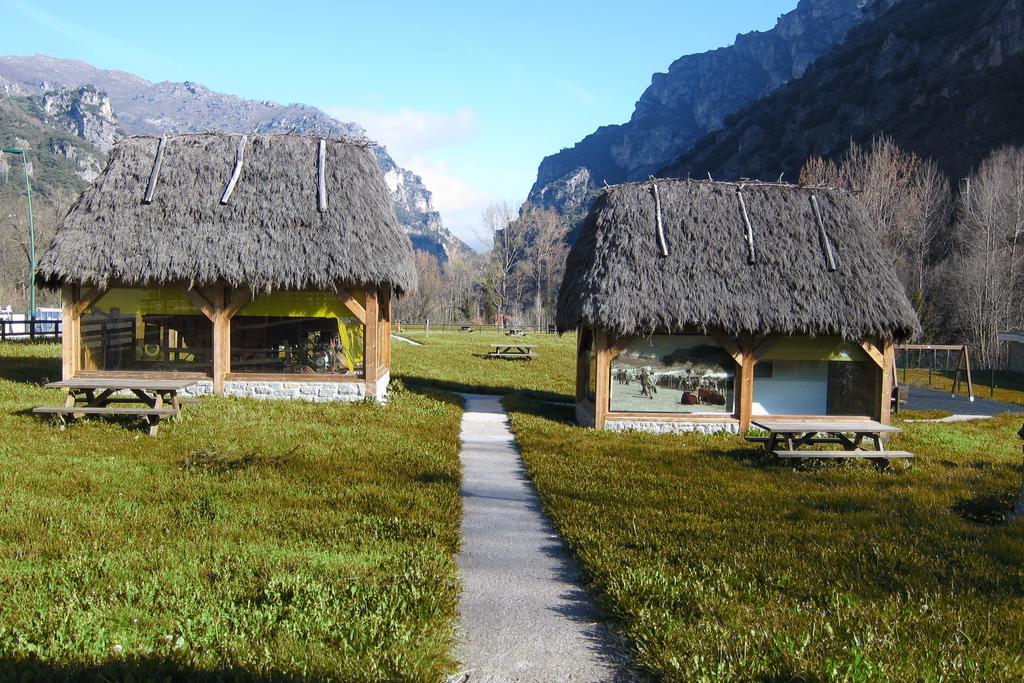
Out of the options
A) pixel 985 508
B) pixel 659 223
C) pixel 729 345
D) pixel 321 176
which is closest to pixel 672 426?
pixel 729 345

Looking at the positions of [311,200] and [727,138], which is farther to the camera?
[727,138]

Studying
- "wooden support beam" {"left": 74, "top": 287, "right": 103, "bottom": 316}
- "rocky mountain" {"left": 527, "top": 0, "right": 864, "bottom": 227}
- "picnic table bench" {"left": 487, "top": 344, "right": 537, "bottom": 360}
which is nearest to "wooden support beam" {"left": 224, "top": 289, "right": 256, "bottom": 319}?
"wooden support beam" {"left": 74, "top": 287, "right": 103, "bottom": 316}

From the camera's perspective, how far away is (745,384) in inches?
563

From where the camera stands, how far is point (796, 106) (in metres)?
90.5

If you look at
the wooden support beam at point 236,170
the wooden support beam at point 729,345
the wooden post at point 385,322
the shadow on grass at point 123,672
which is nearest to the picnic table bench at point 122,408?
the wooden support beam at point 236,170

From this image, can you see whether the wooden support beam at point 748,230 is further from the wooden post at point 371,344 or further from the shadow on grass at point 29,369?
the shadow on grass at point 29,369

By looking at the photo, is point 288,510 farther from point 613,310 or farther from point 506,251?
point 506,251

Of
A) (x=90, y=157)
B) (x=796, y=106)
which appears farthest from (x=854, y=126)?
(x=90, y=157)

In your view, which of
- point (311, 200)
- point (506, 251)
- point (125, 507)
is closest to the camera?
point (125, 507)

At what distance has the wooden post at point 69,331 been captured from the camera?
50.0 ft

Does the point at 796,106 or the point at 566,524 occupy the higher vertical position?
the point at 796,106

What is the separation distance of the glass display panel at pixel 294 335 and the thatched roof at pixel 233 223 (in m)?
0.69

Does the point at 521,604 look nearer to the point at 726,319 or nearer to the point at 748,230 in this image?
the point at 726,319

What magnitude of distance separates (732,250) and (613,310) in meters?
3.23
